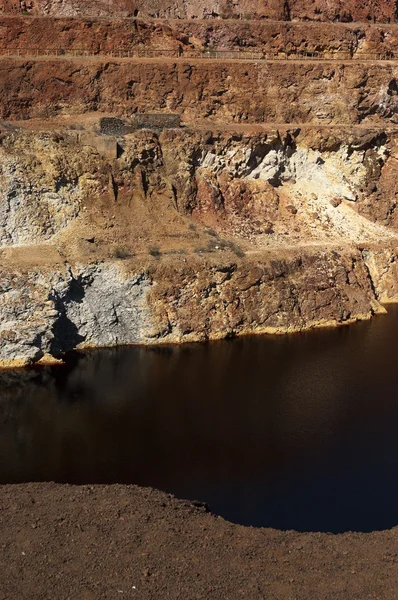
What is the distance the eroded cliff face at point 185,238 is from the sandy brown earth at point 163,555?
40.0ft

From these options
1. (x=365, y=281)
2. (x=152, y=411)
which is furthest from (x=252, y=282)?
(x=152, y=411)

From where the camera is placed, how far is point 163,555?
17609 millimetres

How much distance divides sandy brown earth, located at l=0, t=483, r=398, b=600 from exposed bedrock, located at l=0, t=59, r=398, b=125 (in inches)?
1051

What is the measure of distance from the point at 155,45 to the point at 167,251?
1638cm

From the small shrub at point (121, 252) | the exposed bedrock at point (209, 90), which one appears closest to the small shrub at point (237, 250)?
the small shrub at point (121, 252)

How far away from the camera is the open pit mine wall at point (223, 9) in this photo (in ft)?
151

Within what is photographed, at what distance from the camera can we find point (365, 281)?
3847 centimetres

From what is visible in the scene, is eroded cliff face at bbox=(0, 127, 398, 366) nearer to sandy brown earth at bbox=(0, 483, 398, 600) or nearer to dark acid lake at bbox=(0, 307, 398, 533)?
dark acid lake at bbox=(0, 307, 398, 533)

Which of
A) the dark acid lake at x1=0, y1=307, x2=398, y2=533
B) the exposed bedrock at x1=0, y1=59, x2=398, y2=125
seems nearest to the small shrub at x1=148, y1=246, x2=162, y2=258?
the dark acid lake at x1=0, y1=307, x2=398, y2=533

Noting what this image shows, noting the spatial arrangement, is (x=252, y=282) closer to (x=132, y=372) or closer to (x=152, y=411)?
(x=132, y=372)

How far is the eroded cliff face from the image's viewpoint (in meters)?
32.5

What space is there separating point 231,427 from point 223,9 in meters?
34.6

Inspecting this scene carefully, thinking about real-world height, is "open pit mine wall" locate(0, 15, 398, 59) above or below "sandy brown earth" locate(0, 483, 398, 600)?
above

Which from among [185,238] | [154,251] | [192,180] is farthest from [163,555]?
[192,180]
